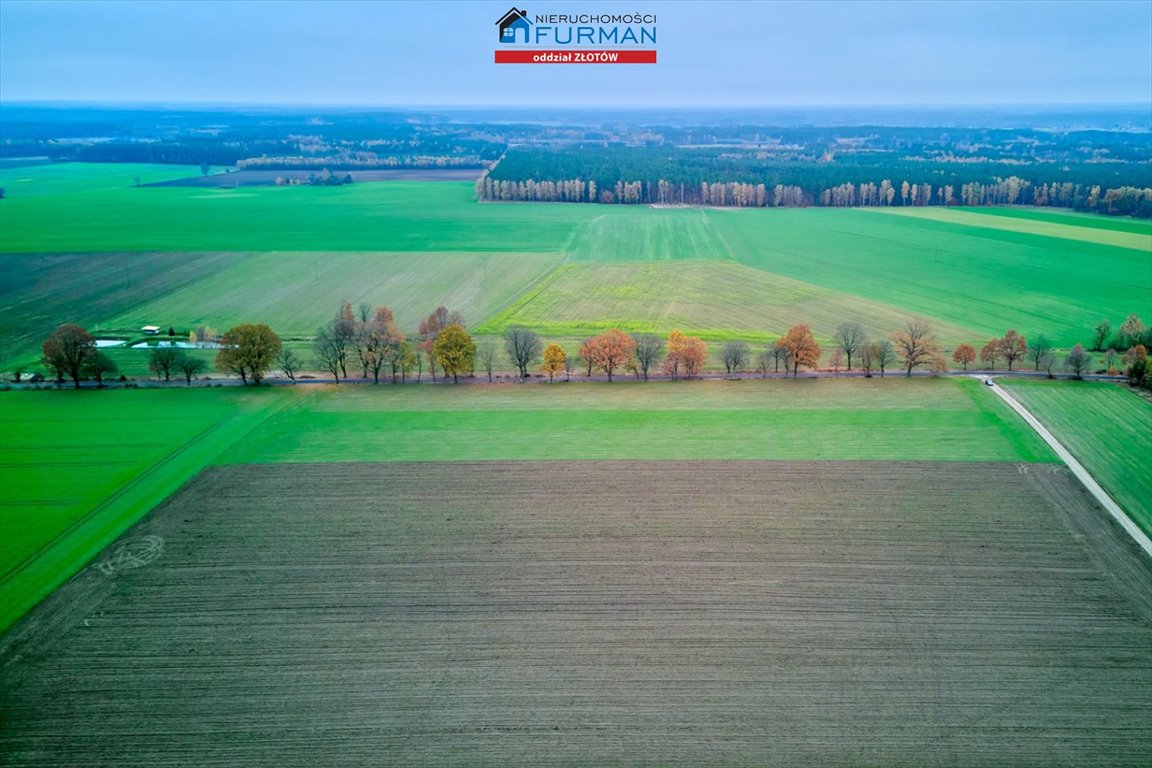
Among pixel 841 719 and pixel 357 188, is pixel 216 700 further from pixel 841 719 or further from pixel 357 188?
pixel 357 188

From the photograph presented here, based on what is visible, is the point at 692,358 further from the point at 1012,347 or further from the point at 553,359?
the point at 1012,347

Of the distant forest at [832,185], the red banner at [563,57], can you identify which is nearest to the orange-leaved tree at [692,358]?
the red banner at [563,57]

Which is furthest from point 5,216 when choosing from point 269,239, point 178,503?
point 178,503

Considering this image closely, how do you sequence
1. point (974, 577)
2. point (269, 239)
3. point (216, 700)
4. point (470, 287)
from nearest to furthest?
point (216, 700) → point (974, 577) → point (470, 287) → point (269, 239)

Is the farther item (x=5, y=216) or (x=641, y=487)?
(x=5, y=216)

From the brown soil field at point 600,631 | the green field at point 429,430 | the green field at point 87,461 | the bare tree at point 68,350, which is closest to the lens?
the brown soil field at point 600,631

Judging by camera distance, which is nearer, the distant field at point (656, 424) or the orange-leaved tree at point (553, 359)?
the distant field at point (656, 424)

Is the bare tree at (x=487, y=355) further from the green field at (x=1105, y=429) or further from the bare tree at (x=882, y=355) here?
the green field at (x=1105, y=429)
